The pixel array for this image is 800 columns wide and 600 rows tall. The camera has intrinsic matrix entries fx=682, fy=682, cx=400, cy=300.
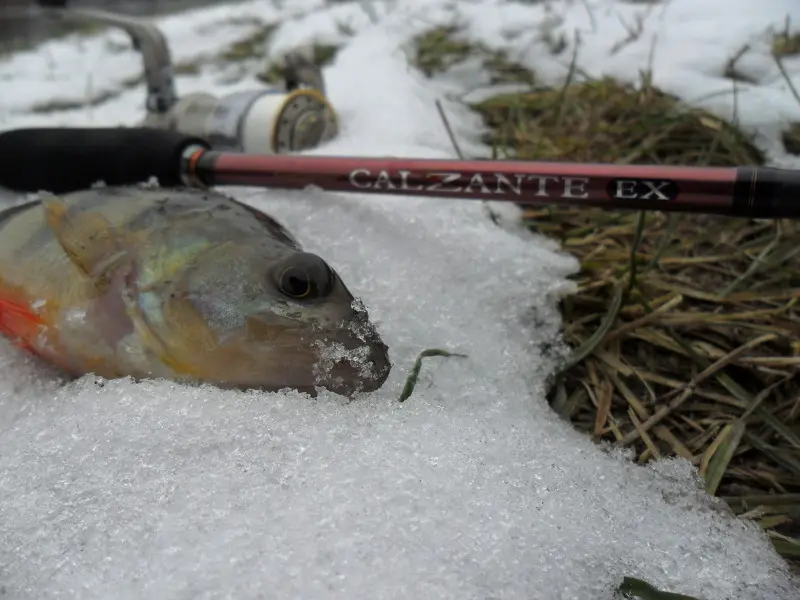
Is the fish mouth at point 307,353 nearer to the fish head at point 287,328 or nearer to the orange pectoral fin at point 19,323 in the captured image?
the fish head at point 287,328

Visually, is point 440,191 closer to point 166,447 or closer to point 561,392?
point 561,392

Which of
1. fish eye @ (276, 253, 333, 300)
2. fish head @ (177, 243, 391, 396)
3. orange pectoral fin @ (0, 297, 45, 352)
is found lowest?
orange pectoral fin @ (0, 297, 45, 352)

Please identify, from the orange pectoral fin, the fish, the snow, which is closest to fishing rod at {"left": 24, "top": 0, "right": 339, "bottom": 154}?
the snow

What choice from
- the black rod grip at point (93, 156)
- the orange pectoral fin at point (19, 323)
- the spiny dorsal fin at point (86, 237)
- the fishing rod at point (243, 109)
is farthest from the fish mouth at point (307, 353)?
the fishing rod at point (243, 109)

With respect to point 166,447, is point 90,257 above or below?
above

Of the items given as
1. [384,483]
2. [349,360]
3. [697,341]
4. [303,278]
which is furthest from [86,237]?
[697,341]

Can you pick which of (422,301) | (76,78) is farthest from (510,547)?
(76,78)

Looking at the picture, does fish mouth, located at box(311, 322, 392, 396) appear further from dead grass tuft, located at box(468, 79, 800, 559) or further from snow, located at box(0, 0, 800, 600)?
dead grass tuft, located at box(468, 79, 800, 559)
